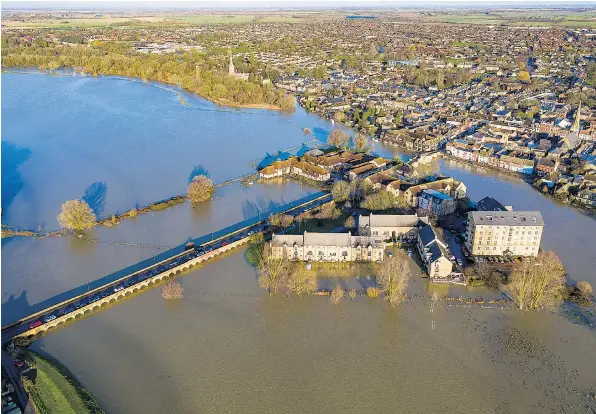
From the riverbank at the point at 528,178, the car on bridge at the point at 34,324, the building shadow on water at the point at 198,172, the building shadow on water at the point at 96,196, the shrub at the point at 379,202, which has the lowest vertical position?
the riverbank at the point at 528,178

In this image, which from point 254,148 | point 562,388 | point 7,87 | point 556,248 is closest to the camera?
point 562,388

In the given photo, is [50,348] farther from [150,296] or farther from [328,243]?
[328,243]

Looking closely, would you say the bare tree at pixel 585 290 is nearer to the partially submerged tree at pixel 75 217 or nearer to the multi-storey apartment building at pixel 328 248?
the multi-storey apartment building at pixel 328 248

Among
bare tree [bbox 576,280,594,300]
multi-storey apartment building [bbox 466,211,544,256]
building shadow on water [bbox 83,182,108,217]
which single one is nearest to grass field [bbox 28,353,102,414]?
building shadow on water [bbox 83,182,108,217]

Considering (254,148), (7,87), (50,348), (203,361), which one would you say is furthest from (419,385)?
(7,87)

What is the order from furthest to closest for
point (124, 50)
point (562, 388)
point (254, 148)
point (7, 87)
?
point (124, 50) < point (7, 87) < point (254, 148) < point (562, 388)

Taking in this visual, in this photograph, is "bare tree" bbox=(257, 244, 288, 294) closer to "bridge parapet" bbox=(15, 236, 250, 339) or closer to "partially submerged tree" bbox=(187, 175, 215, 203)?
"bridge parapet" bbox=(15, 236, 250, 339)

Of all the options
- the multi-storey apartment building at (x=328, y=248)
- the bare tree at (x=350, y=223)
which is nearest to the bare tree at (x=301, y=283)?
the multi-storey apartment building at (x=328, y=248)
